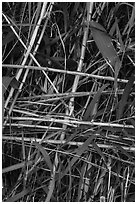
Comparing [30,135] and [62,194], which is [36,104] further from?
[62,194]

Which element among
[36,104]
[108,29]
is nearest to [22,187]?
[36,104]

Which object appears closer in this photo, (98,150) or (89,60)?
(98,150)

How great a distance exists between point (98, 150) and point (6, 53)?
0.39 m

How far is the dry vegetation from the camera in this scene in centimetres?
103

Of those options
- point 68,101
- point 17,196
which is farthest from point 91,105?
point 17,196

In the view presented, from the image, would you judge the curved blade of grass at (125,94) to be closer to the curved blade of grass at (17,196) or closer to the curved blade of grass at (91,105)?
the curved blade of grass at (91,105)

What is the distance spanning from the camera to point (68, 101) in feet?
3.54

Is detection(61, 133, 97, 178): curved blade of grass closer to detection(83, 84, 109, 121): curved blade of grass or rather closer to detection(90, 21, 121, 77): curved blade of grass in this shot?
detection(83, 84, 109, 121): curved blade of grass

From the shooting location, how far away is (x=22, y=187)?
1063 millimetres

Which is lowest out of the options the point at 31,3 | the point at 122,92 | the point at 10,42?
the point at 122,92

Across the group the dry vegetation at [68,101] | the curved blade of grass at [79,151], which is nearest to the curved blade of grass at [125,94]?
the dry vegetation at [68,101]

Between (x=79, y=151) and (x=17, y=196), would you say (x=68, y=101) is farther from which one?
(x=17, y=196)

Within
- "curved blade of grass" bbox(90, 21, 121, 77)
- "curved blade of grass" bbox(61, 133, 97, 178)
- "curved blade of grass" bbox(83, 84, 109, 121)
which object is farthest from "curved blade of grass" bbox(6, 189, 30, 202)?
"curved blade of grass" bbox(90, 21, 121, 77)

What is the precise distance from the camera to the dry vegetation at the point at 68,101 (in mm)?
1033
